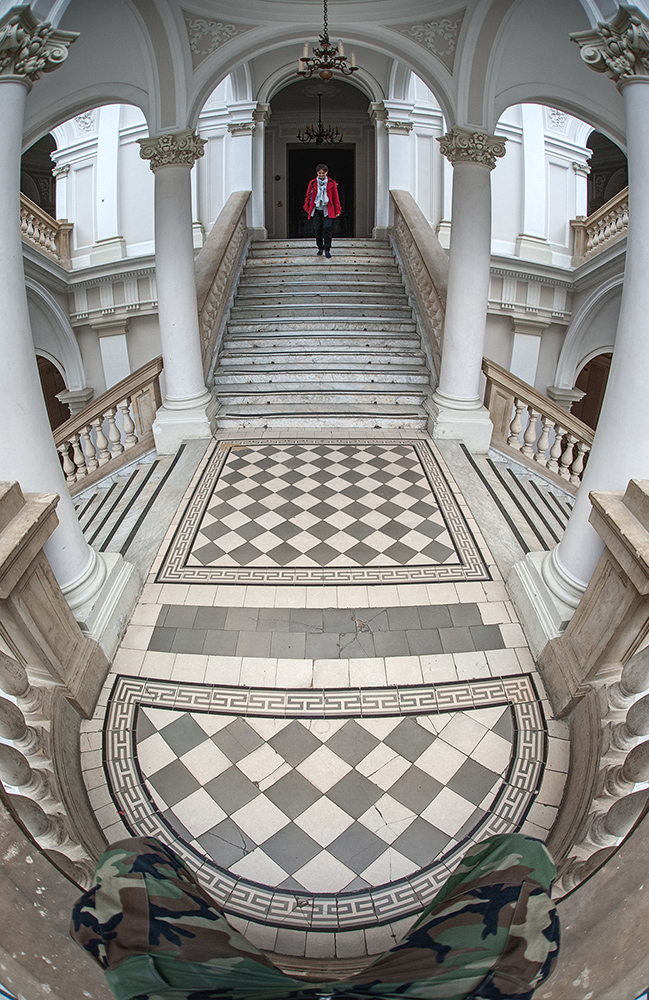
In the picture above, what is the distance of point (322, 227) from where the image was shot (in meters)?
9.52

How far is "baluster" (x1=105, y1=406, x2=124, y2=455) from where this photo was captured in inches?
245

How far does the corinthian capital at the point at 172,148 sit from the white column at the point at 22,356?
3.16 metres

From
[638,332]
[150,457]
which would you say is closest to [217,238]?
[150,457]

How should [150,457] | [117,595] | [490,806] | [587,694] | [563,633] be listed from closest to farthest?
[490,806] → [587,694] → [563,633] → [117,595] → [150,457]

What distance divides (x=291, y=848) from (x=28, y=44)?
385cm

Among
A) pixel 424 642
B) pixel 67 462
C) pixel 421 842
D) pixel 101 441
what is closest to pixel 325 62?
pixel 101 441

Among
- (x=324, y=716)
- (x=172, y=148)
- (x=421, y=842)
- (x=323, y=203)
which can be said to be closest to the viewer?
(x=421, y=842)

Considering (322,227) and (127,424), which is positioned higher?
(322,227)

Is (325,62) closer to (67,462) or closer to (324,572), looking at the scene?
(67,462)

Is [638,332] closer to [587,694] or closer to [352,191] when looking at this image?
[587,694]

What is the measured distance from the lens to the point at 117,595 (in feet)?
12.4

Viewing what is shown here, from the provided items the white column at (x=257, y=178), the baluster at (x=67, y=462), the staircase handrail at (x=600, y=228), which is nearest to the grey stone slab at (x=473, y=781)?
the baluster at (x=67, y=462)

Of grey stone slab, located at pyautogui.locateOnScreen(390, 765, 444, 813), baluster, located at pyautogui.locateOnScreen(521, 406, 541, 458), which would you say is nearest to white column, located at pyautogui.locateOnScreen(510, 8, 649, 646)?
grey stone slab, located at pyautogui.locateOnScreen(390, 765, 444, 813)

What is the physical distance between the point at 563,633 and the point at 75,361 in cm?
1250
